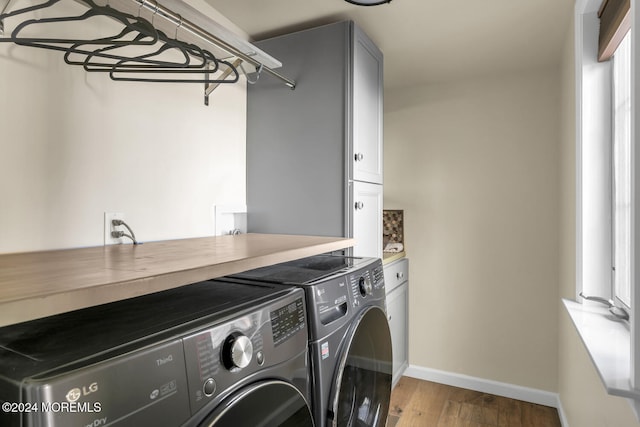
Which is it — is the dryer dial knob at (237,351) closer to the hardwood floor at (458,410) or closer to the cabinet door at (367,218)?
the cabinet door at (367,218)

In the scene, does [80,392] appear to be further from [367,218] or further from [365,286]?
[367,218]

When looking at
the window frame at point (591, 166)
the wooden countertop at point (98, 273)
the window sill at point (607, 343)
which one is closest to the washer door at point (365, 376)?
the wooden countertop at point (98, 273)

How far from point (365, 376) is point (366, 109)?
1.29 m

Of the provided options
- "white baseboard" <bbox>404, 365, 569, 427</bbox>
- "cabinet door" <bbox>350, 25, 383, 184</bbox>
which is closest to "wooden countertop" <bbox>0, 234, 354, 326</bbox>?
"cabinet door" <bbox>350, 25, 383, 184</bbox>

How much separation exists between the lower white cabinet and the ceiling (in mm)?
1317

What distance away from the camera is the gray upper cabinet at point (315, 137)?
5.83ft

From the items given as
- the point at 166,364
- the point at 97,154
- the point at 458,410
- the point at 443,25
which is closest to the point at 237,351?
the point at 166,364

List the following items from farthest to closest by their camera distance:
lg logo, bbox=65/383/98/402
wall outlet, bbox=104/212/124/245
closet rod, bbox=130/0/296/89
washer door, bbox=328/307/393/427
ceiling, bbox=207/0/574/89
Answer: ceiling, bbox=207/0/574/89 < wall outlet, bbox=104/212/124/245 < washer door, bbox=328/307/393/427 < closet rod, bbox=130/0/296/89 < lg logo, bbox=65/383/98/402

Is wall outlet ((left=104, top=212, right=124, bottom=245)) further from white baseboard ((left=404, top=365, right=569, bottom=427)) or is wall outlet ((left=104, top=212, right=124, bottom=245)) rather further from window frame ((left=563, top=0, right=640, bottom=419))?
white baseboard ((left=404, top=365, right=569, bottom=427))

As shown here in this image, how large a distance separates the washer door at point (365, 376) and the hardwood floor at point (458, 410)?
29.5 inches

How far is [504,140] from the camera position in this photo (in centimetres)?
251

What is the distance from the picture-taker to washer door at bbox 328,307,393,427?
3.77 feet

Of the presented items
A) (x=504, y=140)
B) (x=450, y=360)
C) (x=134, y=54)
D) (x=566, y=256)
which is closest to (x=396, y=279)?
(x=450, y=360)

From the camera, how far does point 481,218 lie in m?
2.57
